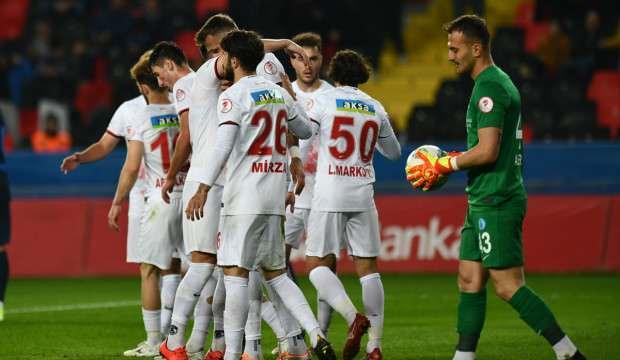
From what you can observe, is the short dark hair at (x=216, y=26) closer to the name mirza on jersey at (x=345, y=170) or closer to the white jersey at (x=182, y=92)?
the white jersey at (x=182, y=92)

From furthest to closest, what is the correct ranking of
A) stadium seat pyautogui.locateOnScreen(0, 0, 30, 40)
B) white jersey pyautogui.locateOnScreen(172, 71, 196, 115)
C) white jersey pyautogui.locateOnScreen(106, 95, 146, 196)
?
Answer: 1. stadium seat pyautogui.locateOnScreen(0, 0, 30, 40)
2. white jersey pyautogui.locateOnScreen(106, 95, 146, 196)
3. white jersey pyautogui.locateOnScreen(172, 71, 196, 115)

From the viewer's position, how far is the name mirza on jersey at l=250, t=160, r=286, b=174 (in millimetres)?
9039

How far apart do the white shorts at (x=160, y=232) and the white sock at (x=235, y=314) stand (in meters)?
1.62

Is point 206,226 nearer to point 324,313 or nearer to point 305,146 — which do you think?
point 324,313

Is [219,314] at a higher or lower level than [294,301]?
lower

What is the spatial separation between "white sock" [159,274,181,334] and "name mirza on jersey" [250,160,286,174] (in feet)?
7.36

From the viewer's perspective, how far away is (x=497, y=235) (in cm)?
839

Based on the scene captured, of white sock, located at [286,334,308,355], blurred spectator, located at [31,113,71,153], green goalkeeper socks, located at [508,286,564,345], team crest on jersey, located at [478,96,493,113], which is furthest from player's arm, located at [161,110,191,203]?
blurred spectator, located at [31,113,71,153]

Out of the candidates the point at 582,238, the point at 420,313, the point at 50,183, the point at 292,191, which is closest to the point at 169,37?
the point at 50,183

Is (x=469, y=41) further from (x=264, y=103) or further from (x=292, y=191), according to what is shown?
(x=292, y=191)

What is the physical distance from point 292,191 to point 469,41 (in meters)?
2.34

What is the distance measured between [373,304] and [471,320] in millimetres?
1647

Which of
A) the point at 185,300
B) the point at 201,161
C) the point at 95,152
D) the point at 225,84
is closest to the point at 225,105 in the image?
the point at 201,161

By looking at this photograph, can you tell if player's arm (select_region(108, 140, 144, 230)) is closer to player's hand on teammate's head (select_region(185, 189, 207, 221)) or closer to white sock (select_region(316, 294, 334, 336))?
white sock (select_region(316, 294, 334, 336))
